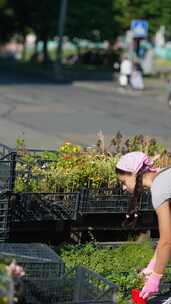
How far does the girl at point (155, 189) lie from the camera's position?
5.32 meters

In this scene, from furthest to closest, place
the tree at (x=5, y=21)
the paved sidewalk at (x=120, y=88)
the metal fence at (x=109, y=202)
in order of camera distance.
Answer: the tree at (x=5, y=21)
the paved sidewalk at (x=120, y=88)
the metal fence at (x=109, y=202)

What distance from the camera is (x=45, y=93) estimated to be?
29.5 m

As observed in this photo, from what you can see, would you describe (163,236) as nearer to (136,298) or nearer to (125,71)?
(136,298)

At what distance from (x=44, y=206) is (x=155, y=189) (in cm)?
220

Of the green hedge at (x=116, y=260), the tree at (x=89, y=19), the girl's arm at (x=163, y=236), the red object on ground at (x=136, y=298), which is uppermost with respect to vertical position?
the tree at (x=89, y=19)

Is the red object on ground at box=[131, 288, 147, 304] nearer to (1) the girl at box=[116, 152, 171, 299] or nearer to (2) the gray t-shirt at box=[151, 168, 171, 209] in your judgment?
(1) the girl at box=[116, 152, 171, 299]

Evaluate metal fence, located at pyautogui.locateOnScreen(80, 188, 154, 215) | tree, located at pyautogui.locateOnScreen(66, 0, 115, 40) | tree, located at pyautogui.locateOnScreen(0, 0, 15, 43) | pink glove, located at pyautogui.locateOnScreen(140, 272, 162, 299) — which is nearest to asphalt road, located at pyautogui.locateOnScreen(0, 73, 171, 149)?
metal fence, located at pyautogui.locateOnScreen(80, 188, 154, 215)

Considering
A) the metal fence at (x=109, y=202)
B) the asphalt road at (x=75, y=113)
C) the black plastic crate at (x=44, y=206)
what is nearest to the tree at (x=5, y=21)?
the asphalt road at (x=75, y=113)

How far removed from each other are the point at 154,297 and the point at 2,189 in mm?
1623

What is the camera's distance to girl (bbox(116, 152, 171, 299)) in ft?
17.4

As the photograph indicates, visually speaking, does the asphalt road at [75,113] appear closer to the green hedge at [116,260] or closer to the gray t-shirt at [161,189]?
the green hedge at [116,260]

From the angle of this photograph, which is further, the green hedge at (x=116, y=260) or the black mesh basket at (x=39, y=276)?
the green hedge at (x=116, y=260)

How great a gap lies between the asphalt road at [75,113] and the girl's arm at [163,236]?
21.1 feet

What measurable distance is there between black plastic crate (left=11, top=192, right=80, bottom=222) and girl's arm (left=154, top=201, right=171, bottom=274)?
2.04 meters
